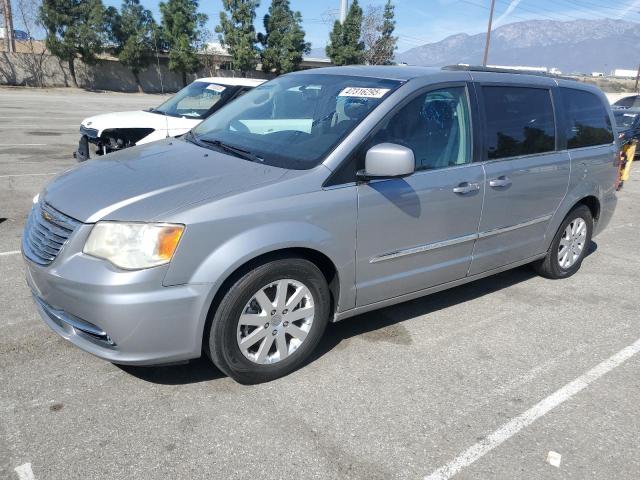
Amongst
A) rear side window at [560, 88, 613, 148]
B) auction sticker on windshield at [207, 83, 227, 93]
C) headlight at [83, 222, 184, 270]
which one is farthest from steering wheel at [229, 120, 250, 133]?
auction sticker on windshield at [207, 83, 227, 93]

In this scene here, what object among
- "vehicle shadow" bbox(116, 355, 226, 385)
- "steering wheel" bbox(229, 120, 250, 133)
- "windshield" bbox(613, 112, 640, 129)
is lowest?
"vehicle shadow" bbox(116, 355, 226, 385)

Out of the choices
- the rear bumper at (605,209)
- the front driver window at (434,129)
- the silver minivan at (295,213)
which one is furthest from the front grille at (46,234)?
the rear bumper at (605,209)

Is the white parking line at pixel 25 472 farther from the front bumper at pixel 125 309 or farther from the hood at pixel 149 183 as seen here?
the hood at pixel 149 183

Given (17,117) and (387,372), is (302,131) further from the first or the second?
(17,117)

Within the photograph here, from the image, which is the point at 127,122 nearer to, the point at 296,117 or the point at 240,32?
the point at 296,117

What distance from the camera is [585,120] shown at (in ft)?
16.0

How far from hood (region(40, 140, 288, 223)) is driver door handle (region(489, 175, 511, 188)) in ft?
5.64

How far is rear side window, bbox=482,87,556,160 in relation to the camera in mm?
3986

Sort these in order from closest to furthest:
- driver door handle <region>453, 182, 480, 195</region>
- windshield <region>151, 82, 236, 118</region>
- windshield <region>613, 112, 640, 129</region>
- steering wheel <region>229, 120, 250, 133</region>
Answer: driver door handle <region>453, 182, 480, 195</region> → steering wheel <region>229, 120, 250, 133</region> → windshield <region>151, 82, 236, 118</region> → windshield <region>613, 112, 640, 129</region>

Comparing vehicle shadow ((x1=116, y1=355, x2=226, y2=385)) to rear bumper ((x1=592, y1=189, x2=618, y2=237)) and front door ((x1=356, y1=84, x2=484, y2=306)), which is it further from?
rear bumper ((x1=592, y1=189, x2=618, y2=237))

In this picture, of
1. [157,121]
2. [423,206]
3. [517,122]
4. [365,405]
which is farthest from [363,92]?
[157,121]

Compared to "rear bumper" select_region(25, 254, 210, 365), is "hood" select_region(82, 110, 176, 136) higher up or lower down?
higher up

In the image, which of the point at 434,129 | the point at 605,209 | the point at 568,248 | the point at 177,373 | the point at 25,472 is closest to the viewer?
the point at 25,472

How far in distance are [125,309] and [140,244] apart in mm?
327
